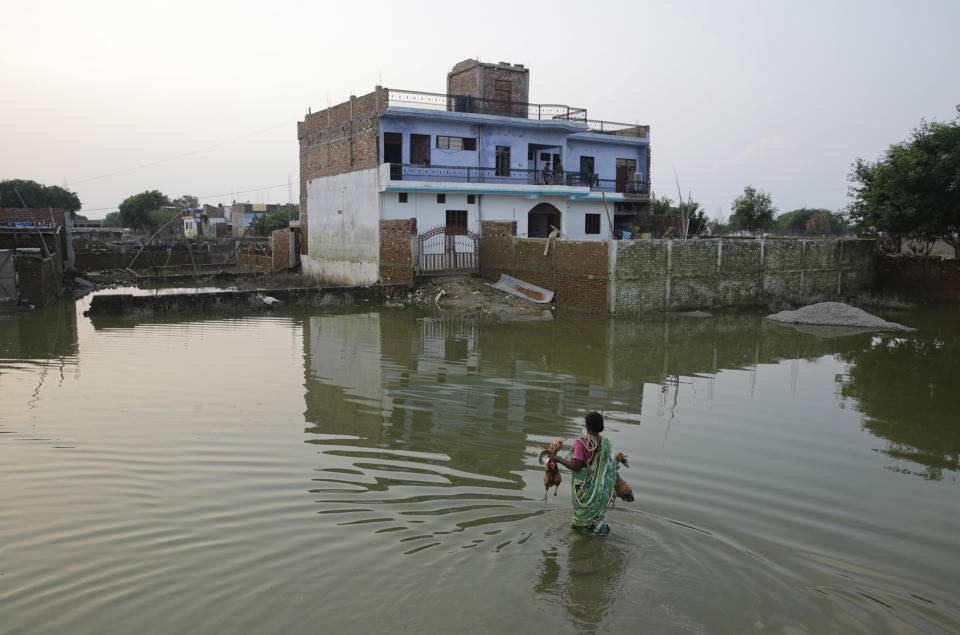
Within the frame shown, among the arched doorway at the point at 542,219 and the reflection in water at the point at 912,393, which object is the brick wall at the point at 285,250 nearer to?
the arched doorway at the point at 542,219

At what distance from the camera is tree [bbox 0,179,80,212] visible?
70.1m

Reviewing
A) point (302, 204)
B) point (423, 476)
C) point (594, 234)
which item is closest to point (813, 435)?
point (423, 476)

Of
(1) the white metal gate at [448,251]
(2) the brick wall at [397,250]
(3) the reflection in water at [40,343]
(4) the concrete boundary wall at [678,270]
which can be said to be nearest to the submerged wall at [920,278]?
(4) the concrete boundary wall at [678,270]

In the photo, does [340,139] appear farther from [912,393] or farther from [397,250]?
[912,393]

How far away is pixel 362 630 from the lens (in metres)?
4.74

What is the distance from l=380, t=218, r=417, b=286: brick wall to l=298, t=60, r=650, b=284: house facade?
4 centimetres

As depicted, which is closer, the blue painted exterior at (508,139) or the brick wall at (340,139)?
the brick wall at (340,139)

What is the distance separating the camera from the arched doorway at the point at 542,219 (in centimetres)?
3203

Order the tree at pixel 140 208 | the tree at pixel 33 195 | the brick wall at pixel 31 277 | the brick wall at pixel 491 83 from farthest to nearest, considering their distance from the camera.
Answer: the tree at pixel 140 208 → the tree at pixel 33 195 → the brick wall at pixel 491 83 → the brick wall at pixel 31 277

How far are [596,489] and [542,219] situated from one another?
90.9ft

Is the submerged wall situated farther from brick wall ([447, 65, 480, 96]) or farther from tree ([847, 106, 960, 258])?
brick wall ([447, 65, 480, 96])

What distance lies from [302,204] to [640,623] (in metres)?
33.2

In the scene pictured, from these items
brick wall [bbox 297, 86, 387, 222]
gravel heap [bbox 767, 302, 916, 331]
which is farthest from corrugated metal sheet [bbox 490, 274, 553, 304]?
brick wall [bbox 297, 86, 387, 222]

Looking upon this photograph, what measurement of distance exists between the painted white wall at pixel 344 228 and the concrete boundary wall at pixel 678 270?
4864mm
